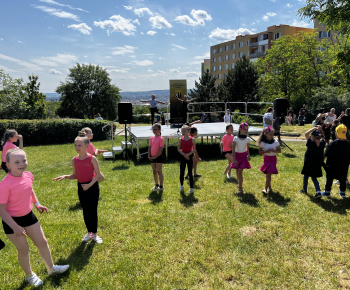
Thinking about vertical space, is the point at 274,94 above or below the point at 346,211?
above

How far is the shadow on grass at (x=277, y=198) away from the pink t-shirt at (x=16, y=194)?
4923 millimetres

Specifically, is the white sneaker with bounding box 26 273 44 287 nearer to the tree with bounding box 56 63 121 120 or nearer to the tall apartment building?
the tall apartment building

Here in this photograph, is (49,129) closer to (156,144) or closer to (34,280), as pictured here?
(156,144)

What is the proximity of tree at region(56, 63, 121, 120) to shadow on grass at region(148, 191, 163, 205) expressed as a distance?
61.4m

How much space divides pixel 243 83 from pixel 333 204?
108 ft

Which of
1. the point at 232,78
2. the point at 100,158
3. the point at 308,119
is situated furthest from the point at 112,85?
the point at 100,158

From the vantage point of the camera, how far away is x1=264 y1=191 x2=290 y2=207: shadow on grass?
18.9 feet

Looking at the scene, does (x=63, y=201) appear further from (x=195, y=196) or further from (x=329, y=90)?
(x=329, y=90)

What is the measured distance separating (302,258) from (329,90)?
112 feet

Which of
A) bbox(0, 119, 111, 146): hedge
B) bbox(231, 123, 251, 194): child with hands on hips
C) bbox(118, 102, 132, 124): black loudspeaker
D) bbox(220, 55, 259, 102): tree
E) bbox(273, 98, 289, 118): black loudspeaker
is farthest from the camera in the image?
bbox(220, 55, 259, 102): tree

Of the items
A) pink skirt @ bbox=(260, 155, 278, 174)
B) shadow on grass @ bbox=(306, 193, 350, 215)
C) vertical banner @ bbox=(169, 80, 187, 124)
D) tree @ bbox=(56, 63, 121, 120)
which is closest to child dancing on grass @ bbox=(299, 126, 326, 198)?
shadow on grass @ bbox=(306, 193, 350, 215)

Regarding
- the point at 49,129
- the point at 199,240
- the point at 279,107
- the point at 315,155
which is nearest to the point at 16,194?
the point at 199,240

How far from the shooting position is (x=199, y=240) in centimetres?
430

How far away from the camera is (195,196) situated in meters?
6.34
